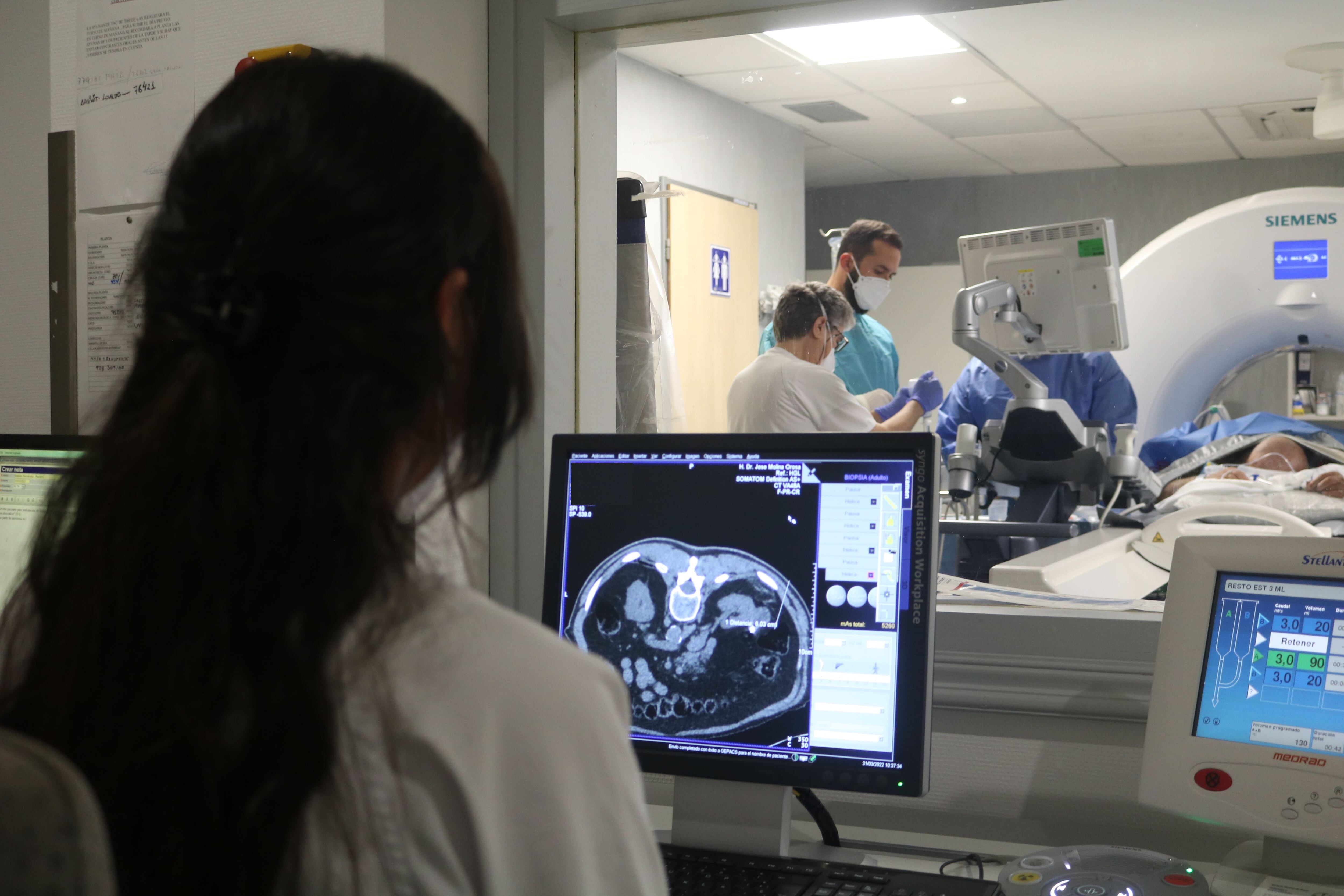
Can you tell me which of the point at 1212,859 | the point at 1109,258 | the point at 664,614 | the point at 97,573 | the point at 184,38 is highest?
the point at 184,38

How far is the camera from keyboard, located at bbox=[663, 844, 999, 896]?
1.06m

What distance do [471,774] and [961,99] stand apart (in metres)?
1.77

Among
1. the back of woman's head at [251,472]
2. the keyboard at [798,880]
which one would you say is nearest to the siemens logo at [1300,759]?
the keyboard at [798,880]

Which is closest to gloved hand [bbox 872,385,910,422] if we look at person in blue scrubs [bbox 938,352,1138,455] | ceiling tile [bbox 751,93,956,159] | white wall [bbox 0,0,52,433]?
person in blue scrubs [bbox 938,352,1138,455]

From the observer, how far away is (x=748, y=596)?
1.15 metres

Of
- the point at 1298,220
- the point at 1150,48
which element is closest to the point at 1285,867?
the point at 1150,48

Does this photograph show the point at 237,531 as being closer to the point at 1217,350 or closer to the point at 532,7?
the point at 532,7

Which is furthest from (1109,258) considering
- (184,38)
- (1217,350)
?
(184,38)

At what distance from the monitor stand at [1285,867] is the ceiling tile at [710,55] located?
48.2 inches

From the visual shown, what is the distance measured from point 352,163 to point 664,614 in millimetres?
716

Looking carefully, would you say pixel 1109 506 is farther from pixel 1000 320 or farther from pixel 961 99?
pixel 961 99

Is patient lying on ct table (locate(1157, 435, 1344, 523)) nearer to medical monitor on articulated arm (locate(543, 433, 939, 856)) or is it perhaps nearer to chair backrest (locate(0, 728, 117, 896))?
medical monitor on articulated arm (locate(543, 433, 939, 856))

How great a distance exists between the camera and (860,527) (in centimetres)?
112

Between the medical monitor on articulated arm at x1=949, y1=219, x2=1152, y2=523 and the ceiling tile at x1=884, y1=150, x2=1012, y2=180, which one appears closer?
the ceiling tile at x1=884, y1=150, x2=1012, y2=180
